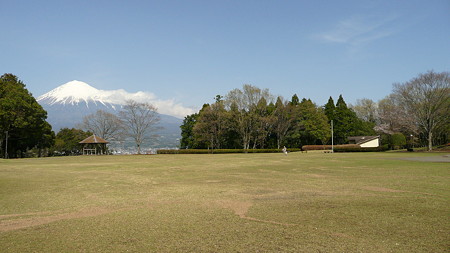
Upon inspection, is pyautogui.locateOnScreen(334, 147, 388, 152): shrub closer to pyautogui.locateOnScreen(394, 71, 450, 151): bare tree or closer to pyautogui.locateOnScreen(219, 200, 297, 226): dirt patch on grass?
pyautogui.locateOnScreen(394, 71, 450, 151): bare tree

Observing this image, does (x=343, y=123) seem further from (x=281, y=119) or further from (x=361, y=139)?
(x=281, y=119)

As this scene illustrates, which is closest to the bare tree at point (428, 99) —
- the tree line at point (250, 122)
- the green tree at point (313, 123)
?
the tree line at point (250, 122)

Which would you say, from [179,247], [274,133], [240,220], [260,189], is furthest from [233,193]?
[274,133]

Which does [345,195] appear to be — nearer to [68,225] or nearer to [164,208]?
[164,208]

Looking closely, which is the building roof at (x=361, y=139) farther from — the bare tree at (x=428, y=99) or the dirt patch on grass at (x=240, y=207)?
the dirt patch on grass at (x=240, y=207)

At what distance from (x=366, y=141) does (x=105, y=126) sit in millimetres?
64999

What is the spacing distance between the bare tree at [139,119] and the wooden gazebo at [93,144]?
308 inches

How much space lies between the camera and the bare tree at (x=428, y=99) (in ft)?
157

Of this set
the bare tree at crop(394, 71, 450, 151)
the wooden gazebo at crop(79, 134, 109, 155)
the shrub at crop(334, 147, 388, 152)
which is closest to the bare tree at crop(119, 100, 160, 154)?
the wooden gazebo at crop(79, 134, 109, 155)

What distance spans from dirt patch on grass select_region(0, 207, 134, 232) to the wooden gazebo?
189 ft

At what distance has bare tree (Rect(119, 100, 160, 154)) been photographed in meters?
72.7

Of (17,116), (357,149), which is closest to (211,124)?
(357,149)

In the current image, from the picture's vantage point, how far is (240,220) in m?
7.14

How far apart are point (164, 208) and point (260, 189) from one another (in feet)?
15.4
